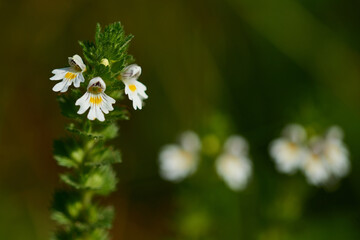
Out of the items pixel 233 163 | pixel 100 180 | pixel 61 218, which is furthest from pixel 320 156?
pixel 61 218

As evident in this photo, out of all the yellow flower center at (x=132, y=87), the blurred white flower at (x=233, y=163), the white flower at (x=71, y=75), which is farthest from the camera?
the blurred white flower at (x=233, y=163)

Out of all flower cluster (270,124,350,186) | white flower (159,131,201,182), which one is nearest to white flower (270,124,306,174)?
flower cluster (270,124,350,186)

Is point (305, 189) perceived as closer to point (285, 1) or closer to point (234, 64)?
point (234, 64)

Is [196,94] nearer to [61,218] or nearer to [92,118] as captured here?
[61,218]

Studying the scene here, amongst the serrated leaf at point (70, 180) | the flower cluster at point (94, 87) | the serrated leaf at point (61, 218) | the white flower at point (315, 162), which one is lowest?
the serrated leaf at point (61, 218)

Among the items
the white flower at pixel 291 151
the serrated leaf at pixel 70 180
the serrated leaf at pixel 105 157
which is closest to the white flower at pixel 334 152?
the white flower at pixel 291 151

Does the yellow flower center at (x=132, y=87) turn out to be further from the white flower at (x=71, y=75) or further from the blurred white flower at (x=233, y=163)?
the blurred white flower at (x=233, y=163)

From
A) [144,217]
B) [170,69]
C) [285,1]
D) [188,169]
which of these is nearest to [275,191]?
[188,169]
